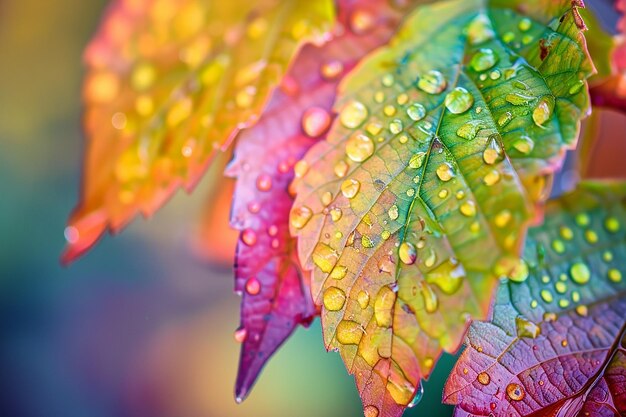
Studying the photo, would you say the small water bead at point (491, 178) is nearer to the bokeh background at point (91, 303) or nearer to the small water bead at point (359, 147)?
the small water bead at point (359, 147)

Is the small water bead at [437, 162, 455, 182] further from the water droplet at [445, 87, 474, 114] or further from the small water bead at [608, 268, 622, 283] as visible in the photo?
the small water bead at [608, 268, 622, 283]

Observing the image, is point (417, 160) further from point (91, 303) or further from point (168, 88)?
point (91, 303)

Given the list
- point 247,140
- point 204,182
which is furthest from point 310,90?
point 204,182

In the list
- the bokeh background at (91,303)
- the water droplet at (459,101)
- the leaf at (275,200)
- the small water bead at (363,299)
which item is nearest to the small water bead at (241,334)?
the leaf at (275,200)

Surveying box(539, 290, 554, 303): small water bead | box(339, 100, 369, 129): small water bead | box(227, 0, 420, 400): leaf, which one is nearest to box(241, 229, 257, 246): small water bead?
box(227, 0, 420, 400): leaf

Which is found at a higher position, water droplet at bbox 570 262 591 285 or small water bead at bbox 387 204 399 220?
small water bead at bbox 387 204 399 220

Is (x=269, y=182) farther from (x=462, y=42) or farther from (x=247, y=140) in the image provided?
(x=462, y=42)

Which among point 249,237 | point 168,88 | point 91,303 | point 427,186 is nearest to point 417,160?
point 427,186
